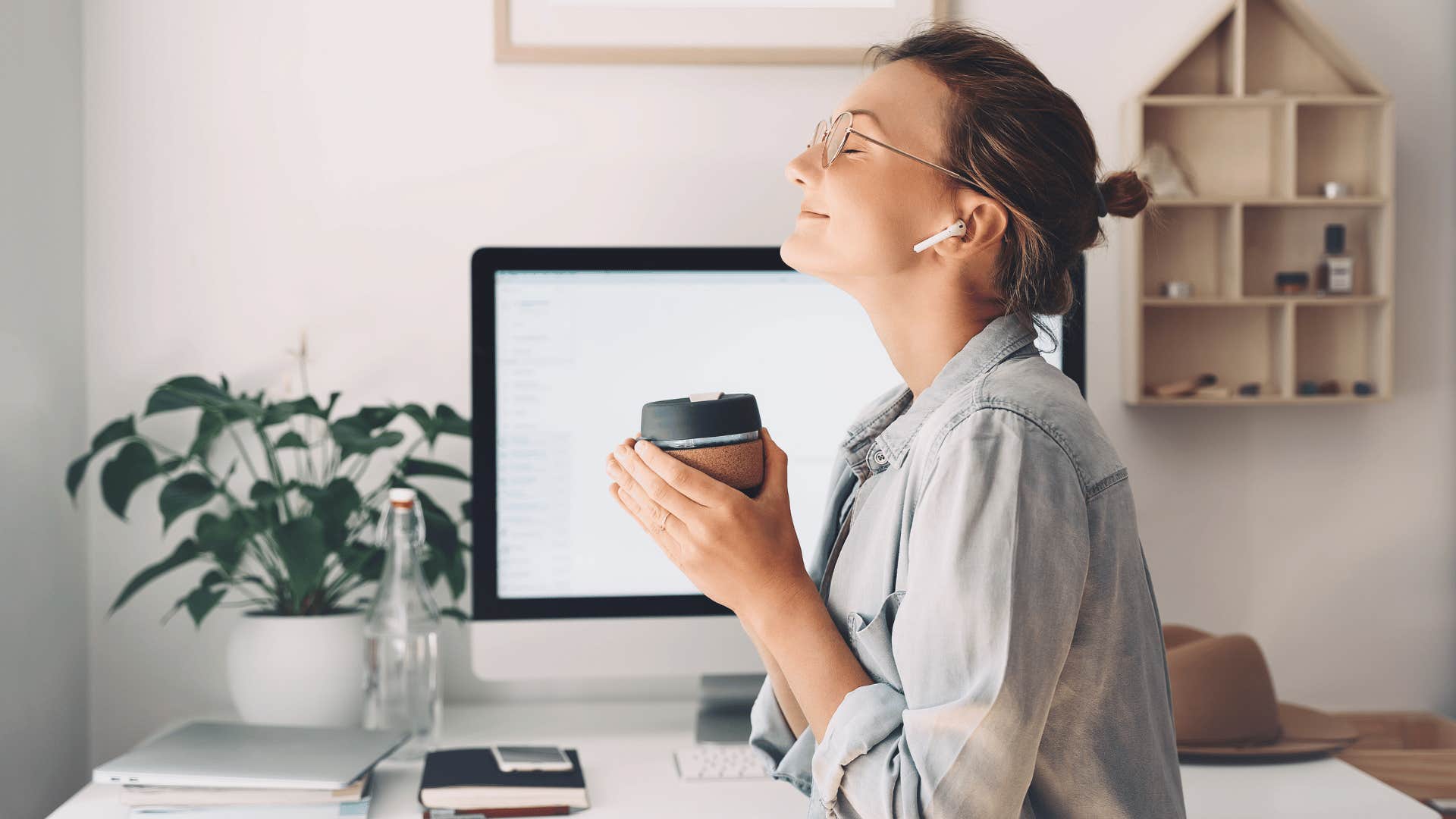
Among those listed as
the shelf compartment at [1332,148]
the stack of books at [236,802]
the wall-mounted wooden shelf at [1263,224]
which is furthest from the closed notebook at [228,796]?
the shelf compartment at [1332,148]

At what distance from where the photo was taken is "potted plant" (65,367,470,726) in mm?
1253

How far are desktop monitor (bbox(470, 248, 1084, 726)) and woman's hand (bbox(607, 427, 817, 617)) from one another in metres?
0.44

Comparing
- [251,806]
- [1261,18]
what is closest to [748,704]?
[251,806]

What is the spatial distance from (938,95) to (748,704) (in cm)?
80

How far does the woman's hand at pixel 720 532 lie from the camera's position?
77 centimetres

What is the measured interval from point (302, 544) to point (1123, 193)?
0.91 meters

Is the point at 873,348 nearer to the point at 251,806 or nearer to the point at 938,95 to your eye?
the point at 938,95

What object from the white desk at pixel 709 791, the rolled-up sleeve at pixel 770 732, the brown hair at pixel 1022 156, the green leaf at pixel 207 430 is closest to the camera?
the brown hair at pixel 1022 156

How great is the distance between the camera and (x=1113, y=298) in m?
1.54

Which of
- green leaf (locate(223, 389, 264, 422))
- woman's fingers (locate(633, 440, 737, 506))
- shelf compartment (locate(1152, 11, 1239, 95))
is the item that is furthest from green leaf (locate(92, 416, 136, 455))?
shelf compartment (locate(1152, 11, 1239, 95))

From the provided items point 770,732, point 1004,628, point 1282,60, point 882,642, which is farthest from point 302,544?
point 1282,60

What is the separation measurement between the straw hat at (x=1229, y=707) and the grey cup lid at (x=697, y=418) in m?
0.65

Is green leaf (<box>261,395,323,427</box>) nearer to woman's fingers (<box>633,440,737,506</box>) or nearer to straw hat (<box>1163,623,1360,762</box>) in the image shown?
woman's fingers (<box>633,440,737,506</box>)

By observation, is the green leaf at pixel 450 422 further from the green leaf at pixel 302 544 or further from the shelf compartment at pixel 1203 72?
the shelf compartment at pixel 1203 72
